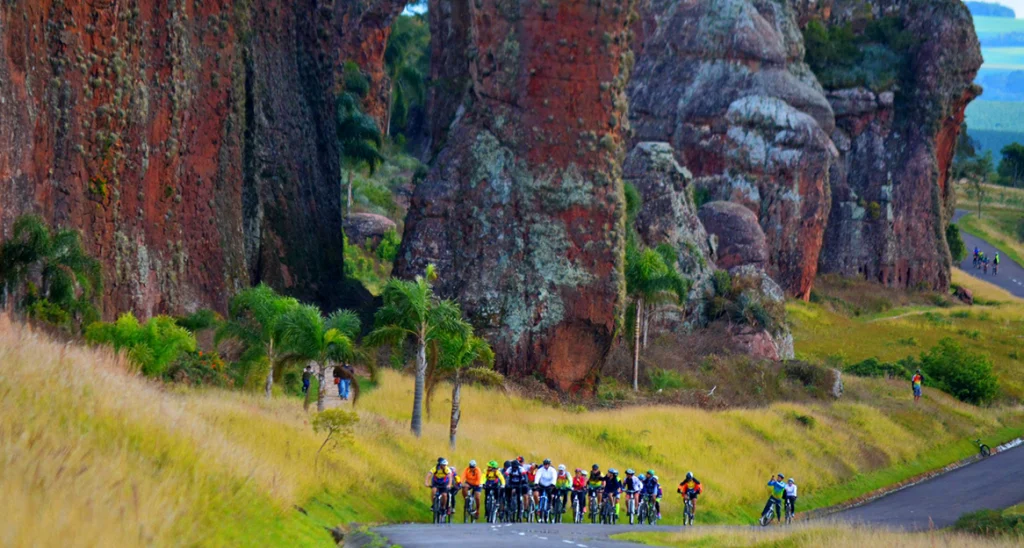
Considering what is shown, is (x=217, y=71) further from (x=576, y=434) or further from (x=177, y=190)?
(x=576, y=434)

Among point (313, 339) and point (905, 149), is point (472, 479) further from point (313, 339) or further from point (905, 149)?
point (905, 149)

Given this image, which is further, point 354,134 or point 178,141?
point 354,134

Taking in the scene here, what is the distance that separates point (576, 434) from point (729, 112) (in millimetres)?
48687

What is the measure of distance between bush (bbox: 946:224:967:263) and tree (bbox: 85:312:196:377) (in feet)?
351

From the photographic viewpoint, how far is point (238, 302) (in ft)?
130

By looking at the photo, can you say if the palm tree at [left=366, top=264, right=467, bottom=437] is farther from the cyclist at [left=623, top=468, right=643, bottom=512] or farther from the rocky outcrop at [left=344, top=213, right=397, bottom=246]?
the rocky outcrop at [left=344, top=213, right=397, bottom=246]

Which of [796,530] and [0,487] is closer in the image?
[0,487]

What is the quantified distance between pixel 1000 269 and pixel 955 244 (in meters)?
8.74

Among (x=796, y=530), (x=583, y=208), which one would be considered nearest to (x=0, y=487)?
(x=796, y=530)

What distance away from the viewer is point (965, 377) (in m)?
72.2

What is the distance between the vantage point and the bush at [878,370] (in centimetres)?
7388

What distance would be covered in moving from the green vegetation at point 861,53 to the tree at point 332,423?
262 ft

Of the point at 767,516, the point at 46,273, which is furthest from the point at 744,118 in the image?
the point at 46,273

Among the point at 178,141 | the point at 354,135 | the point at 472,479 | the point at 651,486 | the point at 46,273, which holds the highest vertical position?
the point at 354,135
